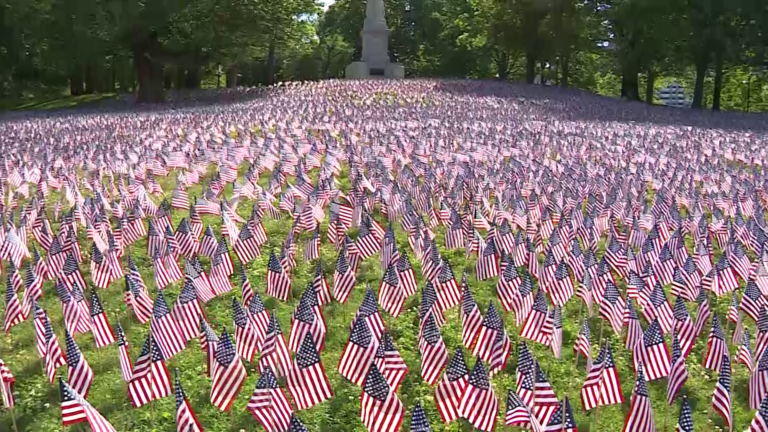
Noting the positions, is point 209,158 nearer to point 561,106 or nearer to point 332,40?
point 561,106

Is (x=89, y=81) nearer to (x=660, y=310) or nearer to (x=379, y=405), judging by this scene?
(x=660, y=310)

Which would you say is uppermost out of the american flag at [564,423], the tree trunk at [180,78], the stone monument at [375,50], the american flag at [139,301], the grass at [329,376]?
the stone monument at [375,50]

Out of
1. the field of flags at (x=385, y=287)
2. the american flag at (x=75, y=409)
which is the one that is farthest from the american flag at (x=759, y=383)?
the american flag at (x=75, y=409)

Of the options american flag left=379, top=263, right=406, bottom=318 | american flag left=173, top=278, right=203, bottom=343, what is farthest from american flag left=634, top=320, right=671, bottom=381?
american flag left=173, top=278, right=203, bottom=343

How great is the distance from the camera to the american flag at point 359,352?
7.66 m

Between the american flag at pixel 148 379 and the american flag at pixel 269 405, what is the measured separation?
109 cm

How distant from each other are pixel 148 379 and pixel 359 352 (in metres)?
2.16

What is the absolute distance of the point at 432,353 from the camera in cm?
798

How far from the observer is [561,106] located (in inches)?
1410

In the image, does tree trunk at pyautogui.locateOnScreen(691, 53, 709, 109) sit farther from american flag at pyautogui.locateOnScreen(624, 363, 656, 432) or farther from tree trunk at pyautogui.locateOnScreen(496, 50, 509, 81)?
american flag at pyautogui.locateOnScreen(624, 363, 656, 432)

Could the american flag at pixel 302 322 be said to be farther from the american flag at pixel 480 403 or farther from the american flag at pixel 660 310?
the american flag at pixel 660 310

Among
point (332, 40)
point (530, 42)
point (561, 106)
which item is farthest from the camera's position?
point (332, 40)

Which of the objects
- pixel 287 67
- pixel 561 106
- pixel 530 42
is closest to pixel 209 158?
pixel 561 106

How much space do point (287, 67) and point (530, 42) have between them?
30.8m
